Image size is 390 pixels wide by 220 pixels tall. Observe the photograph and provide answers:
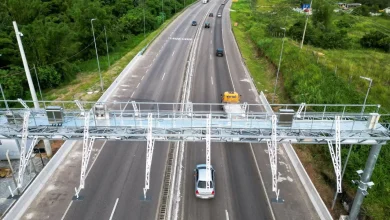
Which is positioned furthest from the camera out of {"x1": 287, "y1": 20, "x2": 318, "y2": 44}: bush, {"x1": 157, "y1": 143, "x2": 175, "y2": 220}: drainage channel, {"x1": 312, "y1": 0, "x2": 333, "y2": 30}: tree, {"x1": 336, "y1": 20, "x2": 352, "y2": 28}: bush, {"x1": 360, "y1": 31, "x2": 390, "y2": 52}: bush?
{"x1": 336, "y1": 20, "x2": 352, "y2": 28}: bush

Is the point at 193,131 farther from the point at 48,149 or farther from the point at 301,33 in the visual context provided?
the point at 301,33

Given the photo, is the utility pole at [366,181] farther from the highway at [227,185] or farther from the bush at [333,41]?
the bush at [333,41]

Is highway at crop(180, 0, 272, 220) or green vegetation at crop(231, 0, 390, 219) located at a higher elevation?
green vegetation at crop(231, 0, 390, 219)

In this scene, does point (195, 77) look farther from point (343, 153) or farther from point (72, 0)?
point (72, 0)

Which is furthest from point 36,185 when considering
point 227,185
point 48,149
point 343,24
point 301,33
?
point 343,24

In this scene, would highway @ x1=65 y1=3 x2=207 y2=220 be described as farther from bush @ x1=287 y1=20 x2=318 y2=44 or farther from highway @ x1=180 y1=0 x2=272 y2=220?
bush @ x1=287 y1=20 x2=318 y2=44

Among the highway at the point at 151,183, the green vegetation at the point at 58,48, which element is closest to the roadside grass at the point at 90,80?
the green vegetation at the point at 58,48

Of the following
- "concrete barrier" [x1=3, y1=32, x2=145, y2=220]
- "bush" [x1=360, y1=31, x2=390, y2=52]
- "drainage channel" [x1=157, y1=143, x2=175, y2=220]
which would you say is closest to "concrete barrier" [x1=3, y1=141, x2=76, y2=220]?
"concrete barrier" [x1=3, y1=32, x2=145, y2=220]
